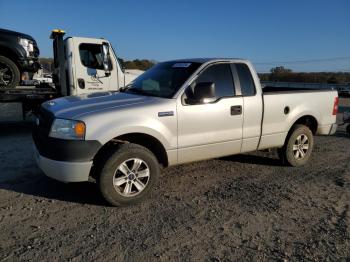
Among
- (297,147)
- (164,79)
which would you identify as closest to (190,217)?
(164,79)

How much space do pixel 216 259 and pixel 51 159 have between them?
214 cm

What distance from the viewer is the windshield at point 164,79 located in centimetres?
470

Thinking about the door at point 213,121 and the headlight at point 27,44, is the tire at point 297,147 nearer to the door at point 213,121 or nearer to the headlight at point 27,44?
the door at point 213,121

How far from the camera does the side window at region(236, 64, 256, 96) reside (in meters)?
5.20

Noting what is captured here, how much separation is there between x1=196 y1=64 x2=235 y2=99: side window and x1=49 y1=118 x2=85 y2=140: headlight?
177cm

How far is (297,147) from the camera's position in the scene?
5.99 m

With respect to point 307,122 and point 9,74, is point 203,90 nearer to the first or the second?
point 307,122

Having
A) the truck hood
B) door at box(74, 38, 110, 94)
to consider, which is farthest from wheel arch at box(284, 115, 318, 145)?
door at box(74, 38, 110, 94)

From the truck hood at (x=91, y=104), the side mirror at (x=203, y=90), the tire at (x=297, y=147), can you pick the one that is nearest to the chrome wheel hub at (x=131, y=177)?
the truck hood at (x=91, y=104)

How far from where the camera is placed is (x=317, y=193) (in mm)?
4754

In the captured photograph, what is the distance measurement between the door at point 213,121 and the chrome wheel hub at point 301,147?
1.37 meters

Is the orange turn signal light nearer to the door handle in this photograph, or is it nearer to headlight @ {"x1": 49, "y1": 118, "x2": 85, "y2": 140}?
headlight @ {"x1": 49, "y1": 118, "x2": 85, "y2": 140}

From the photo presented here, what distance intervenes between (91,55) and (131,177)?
553 cm

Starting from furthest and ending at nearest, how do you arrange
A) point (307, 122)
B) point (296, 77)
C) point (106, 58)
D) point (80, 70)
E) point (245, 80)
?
point (296, 77), point (80, 70), point (106, 58), point (307, 122), point (245, 80)
